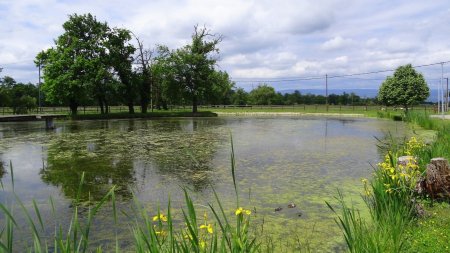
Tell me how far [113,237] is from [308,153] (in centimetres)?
840

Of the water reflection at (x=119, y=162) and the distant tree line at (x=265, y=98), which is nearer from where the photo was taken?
the water reflection at (x=119, y=162)

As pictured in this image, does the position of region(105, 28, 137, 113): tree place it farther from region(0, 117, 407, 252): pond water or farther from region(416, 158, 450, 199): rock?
region(416, 158, 450, 199): rock

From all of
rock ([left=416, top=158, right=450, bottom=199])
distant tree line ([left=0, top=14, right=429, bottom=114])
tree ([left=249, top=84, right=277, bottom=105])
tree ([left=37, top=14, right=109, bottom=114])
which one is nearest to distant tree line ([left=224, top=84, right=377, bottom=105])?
tree ([left=249, top=84, right=277, bottom=105])

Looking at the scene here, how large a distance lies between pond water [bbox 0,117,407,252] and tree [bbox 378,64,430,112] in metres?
25.6

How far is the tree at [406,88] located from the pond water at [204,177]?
25.6m

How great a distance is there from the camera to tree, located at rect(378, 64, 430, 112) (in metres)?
37.2

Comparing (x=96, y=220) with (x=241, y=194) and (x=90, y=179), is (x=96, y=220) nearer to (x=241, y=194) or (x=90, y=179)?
(x=241, y=194)

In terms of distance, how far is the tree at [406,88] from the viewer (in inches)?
1463

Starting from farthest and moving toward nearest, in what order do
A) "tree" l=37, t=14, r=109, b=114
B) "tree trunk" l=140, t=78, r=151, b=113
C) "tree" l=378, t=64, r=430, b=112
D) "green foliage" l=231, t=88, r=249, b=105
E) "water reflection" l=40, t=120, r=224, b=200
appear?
"green foliage" l=231, t=88, r=249, b=105 → "tree trunk" l=140, t=78, r=151, b=113 → "tree" l=378, t=64, r=430, b=112 → "tree" l=37, t=14, r=109, b=114 → "water reflection" l=40, t=120, r=224, b=200

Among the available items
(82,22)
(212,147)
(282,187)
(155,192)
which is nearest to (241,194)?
(282,187)

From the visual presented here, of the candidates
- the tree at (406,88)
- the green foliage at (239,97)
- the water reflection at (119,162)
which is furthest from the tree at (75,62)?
the green foliage at (239,97)

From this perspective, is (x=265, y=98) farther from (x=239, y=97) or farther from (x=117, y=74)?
(x=117, y=74)

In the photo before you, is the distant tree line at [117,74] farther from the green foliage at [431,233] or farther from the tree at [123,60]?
the green foliage at [431,233]

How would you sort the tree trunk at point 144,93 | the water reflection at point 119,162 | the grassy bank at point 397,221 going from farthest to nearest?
the tree trunk at point 144,93, the water reflection at point 119,162, the grassy bank at point 397,221
